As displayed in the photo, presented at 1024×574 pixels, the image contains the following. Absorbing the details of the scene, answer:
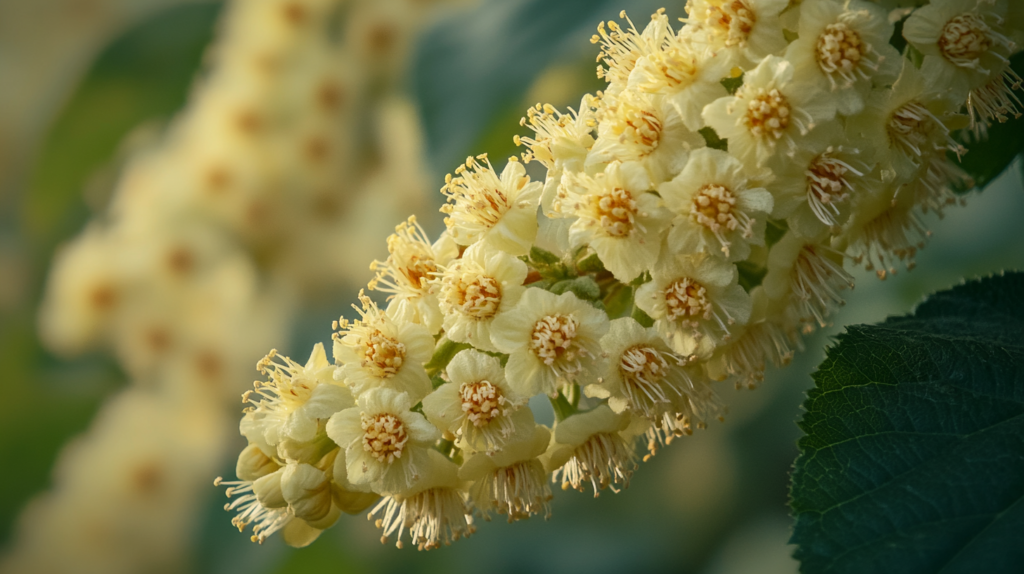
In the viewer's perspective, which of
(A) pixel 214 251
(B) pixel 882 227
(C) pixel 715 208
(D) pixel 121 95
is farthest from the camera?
(D) pixel 121 95

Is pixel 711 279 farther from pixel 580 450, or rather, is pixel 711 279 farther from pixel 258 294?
pixel 258 294

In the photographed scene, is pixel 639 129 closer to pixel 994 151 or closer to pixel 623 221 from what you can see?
pixel 623 221

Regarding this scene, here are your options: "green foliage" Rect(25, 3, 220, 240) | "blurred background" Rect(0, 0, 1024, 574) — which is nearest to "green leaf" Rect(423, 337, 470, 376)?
"blurred background" Rect(0, 0, 1024, 574)

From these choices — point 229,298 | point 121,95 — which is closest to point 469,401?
point 229,298

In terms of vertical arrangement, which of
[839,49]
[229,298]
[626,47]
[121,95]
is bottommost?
[839,49]

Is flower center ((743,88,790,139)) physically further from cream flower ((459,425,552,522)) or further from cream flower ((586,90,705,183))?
cream flower ((459,425,552,522))

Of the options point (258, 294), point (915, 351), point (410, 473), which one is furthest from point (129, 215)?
point (915, 351)
